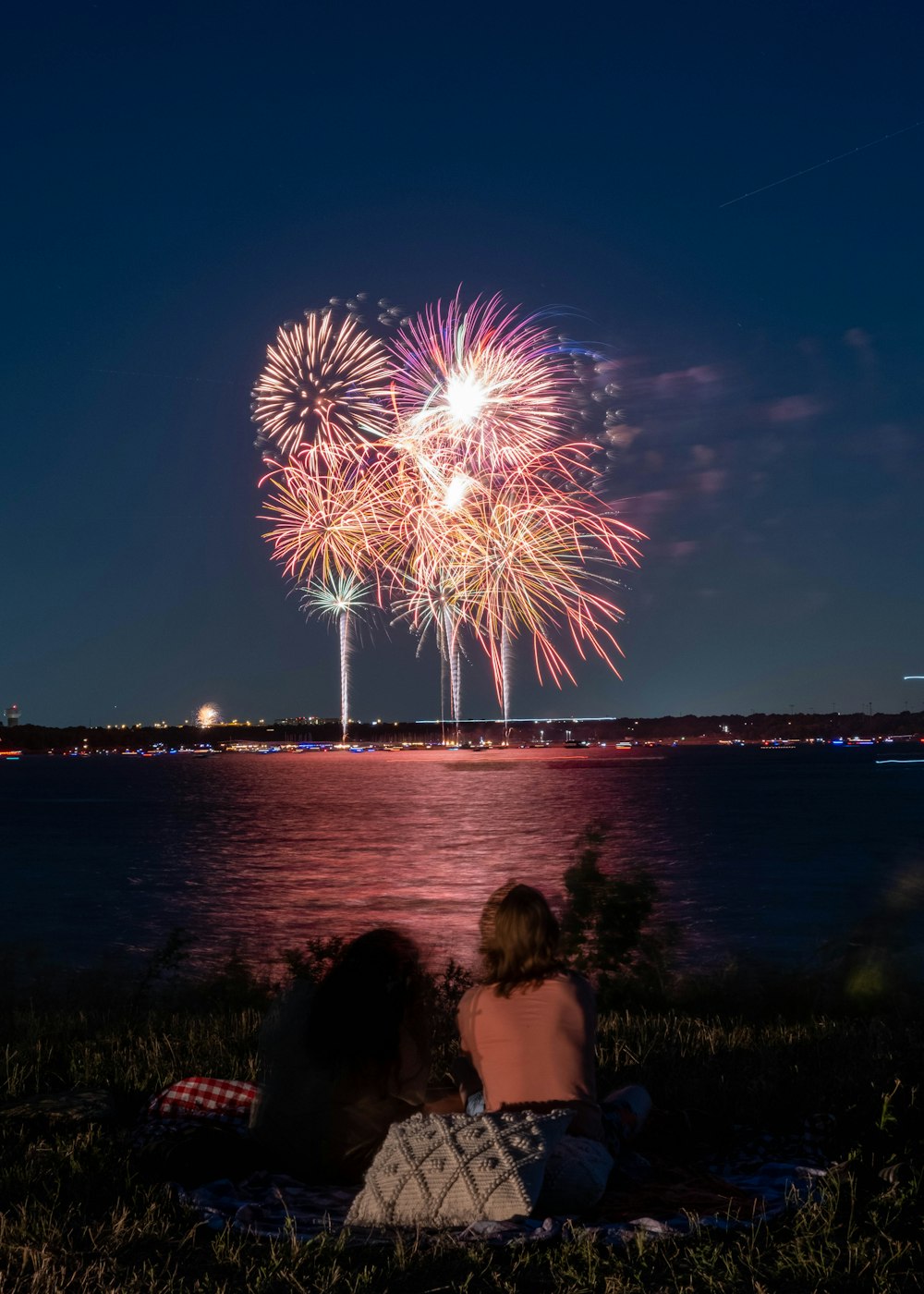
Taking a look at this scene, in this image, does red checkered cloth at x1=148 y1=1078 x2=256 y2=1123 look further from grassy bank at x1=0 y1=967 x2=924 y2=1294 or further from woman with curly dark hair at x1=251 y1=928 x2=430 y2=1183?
woman with curly dark hair at x1=251 y1=928 x2=430 y2=1183

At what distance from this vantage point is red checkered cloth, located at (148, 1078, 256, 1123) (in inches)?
235

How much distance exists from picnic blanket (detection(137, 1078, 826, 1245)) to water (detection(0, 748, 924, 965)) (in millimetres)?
10668

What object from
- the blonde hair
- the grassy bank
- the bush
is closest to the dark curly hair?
the blonde hair

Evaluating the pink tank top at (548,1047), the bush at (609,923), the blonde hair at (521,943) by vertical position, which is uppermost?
the blonde hair at (521,943)

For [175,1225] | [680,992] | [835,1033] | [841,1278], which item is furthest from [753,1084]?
[680,992]

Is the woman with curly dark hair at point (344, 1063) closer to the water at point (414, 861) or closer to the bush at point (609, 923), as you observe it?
the bush at point (609, 923)

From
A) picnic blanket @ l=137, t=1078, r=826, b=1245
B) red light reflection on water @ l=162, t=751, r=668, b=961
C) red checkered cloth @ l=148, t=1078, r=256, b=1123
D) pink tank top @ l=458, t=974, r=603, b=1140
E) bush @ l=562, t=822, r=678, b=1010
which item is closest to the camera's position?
picnic blanket @ l=137, t=1078, r=826, b=1245

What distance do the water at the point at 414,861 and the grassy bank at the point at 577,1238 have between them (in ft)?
27.7

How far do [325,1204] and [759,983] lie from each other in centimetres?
872

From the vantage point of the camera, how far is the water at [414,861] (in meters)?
32.9

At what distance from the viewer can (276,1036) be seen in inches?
209

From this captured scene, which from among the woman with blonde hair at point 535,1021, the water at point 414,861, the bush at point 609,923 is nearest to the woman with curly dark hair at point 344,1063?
the woman with blonde hair at point 535,1021

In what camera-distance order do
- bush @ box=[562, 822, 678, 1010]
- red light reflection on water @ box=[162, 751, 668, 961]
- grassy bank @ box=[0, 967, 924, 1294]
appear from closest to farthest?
grassy bank @ box=[0, 967, 924, 1294] < bush @ box=[562, 822, 678, 1010] < red light reflection on water @ box=[162, 751, 668, 961]

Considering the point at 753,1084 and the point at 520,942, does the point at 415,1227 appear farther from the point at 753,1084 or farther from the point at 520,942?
the point at 753,1084
